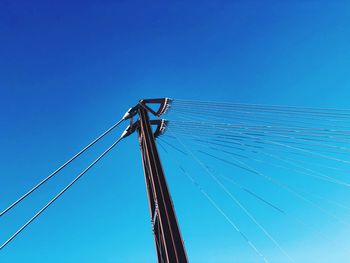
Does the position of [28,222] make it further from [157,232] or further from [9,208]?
[157,232]

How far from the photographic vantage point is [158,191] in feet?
35.2

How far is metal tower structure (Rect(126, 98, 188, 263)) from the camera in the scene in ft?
30.0

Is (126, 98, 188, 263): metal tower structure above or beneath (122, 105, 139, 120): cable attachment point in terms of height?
beneath

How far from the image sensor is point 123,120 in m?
14.8

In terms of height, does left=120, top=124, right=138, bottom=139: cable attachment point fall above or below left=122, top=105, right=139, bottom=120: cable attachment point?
below

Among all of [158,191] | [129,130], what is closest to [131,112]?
[129,130]

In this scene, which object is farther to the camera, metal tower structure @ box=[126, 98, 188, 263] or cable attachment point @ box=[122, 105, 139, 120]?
cable attachment point @ box=[122, 105, 139, 120]

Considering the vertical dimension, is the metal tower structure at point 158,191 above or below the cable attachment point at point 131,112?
below

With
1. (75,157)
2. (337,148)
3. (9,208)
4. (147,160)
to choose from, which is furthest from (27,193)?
(337,148)

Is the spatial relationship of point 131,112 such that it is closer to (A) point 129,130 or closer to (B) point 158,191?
(A) point 129,130

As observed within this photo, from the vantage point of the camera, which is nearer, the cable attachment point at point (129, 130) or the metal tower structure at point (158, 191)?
the metal tower structure at point (158, 191)

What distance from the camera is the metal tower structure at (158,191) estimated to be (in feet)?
30.0

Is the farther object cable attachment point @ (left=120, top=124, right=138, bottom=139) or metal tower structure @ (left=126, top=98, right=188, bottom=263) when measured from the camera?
cable attachment point @ (left=120, top=124, right=138, bottom=139)

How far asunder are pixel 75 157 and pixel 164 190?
5.01 metres
